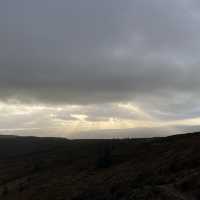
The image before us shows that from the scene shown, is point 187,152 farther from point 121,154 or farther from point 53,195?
point 121,154

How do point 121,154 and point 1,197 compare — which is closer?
point 1,197

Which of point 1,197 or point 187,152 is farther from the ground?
point 187,152

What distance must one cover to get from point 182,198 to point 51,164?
38371 millimetres

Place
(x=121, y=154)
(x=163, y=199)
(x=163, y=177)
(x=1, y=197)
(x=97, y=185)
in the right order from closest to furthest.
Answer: (x=163, y=199)
(x=163, y=177)
(x=97, y=185)
(x=1, y=197)
(x=121, y=154)

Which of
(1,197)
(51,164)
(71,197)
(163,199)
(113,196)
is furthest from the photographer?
(51,164)

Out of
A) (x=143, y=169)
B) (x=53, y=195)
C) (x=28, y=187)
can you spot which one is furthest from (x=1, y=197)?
(x=143, y=169)

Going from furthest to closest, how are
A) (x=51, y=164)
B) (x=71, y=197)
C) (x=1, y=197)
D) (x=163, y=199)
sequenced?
1. (x=51, y=164)
2. (x=1, y=197)
3. (x=71, y=197)
4. (x=163, y=199)

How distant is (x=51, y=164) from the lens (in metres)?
59.5

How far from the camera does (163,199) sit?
23.1 metres

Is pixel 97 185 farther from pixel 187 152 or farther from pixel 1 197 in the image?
pixel 1 197

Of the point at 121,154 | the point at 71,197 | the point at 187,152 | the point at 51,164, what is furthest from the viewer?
the point at 51,164

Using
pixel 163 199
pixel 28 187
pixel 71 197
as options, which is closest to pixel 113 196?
pixel 163 199

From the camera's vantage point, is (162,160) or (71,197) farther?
(162,160)

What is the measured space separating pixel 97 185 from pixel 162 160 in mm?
7163
